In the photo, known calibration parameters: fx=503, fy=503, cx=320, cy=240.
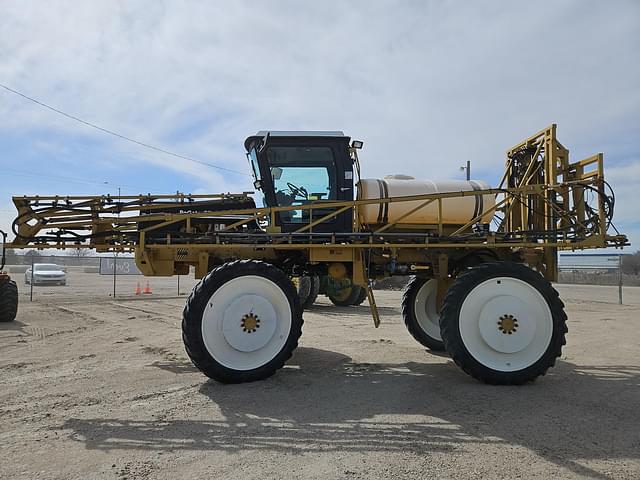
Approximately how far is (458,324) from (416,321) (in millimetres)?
2129

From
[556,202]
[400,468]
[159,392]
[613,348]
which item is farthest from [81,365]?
[613,348]

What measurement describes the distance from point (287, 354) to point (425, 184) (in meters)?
2.98

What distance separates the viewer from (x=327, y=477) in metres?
3.30

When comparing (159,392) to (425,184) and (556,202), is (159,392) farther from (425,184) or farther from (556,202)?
(556,202)

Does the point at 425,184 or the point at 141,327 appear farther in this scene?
the point at 141,327

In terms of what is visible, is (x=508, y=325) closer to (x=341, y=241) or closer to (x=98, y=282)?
(x=341, y=241)

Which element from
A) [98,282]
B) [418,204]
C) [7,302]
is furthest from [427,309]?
[98,282]

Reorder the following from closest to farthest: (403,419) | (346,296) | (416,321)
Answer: (403,419) → (416,321) → (346,296)

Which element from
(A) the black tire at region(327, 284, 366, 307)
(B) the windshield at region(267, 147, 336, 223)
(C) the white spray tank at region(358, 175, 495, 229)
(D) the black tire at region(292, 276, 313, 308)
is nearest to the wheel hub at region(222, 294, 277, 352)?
(B) the windshield at region(267, 147, 336, 223)

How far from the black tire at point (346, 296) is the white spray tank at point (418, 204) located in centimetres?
971

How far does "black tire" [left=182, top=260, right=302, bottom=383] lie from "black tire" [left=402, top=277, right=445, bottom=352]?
256 cm

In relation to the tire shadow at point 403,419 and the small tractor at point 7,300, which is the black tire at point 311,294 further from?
the tire shadow at point 403,419

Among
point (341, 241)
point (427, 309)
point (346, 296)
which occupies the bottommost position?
point (346, 296)

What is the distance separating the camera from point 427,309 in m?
8.02
